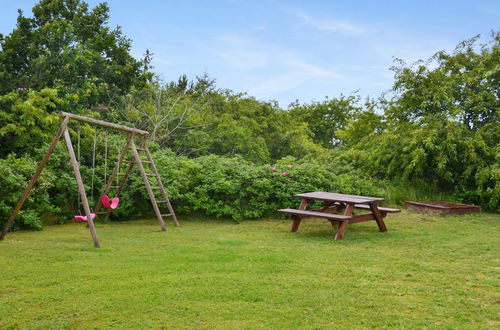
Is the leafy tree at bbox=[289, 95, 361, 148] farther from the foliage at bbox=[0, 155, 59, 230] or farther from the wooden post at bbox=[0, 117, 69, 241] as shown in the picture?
the wooden post at bbox=[0, 117, 69, 241]

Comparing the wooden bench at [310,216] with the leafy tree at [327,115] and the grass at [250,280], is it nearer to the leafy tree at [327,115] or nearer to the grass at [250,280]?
the grass at [250,280]

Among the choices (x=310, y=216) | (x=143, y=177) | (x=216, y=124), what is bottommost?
(x=310, y=216)

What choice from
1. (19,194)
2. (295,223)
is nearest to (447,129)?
(295,223)

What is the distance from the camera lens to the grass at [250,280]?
3.68m

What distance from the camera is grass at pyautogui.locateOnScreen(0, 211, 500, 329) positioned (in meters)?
3.68

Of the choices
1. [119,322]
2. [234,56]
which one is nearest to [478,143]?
[234,56]

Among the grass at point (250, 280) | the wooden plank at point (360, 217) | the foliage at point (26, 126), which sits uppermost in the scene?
the foliage at point (26, 126)

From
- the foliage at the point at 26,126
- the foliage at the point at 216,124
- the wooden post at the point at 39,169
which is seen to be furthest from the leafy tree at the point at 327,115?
the wooden post at the point at 39,169

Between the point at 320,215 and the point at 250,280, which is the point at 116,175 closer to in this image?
the point at 320,215

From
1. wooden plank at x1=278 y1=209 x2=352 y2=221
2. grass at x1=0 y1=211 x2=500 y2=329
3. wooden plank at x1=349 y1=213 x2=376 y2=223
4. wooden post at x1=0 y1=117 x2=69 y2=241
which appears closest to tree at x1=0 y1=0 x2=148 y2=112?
wooden post at x1=0 y1=117 x2=69 y2=241

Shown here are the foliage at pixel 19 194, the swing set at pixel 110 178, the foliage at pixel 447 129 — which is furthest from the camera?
the foliage at pixel 447 129

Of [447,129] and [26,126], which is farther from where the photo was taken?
[447,129]

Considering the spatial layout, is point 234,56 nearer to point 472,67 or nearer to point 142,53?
point 472,67

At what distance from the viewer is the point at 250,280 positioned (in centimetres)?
471
